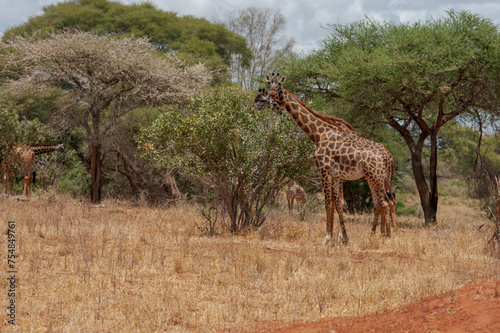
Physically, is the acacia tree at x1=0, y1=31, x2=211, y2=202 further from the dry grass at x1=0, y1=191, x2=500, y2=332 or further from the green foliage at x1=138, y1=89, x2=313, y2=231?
the dry grass at x1=0, y1=191, x2=500, y2=332

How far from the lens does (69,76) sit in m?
17.7

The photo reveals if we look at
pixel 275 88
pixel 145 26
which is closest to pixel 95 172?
pixel 275 88

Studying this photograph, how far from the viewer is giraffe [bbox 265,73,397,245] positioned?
977 centimetres

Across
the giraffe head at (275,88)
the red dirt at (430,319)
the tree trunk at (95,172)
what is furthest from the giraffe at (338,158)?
the tree trunk at (95,172)

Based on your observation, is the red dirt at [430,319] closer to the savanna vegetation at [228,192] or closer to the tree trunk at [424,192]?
the savanna vegetation at [228,192]

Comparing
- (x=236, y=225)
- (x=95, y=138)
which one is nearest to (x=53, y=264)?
(x=236, y=225)

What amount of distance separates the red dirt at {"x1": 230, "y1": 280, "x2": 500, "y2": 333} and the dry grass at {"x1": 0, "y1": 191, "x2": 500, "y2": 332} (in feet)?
→ 1.09

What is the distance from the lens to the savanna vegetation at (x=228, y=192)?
6289 mm

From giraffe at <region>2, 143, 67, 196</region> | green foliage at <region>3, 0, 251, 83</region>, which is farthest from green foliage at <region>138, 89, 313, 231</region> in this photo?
green foliage at <region>3, 0, 251, 83</region>

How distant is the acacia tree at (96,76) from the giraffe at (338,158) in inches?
324

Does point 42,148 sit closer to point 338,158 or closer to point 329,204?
point 329,204

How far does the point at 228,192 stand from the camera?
11039 millimetres

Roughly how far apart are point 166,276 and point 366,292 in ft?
8.69

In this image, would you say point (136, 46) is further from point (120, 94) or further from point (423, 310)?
point (423, 310)
